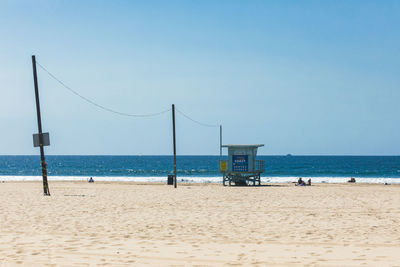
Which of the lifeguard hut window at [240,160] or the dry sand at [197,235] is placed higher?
the lifeguard hut window at [240,160]

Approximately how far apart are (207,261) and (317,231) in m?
4.28

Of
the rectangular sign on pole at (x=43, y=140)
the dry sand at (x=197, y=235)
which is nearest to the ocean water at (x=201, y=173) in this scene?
the rectangular sign on pole at (x=43, y=140)

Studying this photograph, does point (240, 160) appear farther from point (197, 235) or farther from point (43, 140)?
point (197, 235)

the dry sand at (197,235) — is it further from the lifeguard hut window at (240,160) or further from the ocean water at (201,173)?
the ocean water at (201,173)

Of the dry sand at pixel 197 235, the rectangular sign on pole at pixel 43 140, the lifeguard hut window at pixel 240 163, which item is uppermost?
the rectangular sign on pole at pixel 43 140

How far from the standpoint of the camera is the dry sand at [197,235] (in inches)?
295

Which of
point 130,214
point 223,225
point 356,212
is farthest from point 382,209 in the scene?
point 130,214

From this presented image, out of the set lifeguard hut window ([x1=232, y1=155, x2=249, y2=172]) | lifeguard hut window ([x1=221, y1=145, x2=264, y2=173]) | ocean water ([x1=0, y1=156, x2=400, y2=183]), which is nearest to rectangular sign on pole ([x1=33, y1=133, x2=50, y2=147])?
lifeguard hut window ([x1=221, y1=145, x2=264, y2=173])

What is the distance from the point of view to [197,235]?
9.95 metres

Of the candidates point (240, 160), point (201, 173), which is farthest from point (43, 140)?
point (201, 173)

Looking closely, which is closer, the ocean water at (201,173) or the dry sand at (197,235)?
the dry sand at (197,235)

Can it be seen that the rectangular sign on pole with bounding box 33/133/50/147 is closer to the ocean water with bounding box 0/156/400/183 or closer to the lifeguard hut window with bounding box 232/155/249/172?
the lifeguard hut window with bounding box 232/155/249/172

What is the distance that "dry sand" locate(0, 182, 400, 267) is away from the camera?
295 inches

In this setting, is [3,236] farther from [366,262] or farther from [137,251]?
[366,262]
